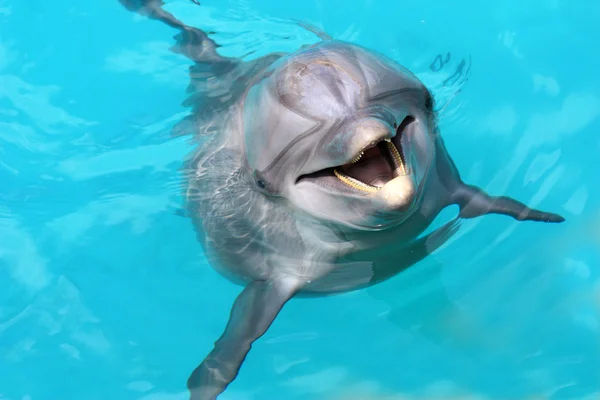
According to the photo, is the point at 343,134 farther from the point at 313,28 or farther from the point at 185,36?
the point at 313,28

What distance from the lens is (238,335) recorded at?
5.22 meters

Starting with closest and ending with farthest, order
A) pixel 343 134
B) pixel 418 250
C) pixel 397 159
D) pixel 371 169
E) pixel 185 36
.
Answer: pixel 343 134 → pixel 397 159 → pixel 371 169 → pixel 418 250 → pixel 185 36

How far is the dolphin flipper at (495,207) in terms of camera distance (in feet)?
18.9

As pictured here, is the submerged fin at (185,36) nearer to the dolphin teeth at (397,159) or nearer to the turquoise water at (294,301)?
the turquoise water at (294,301)

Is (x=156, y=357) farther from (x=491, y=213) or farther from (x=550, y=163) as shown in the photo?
(x=550, y=163)

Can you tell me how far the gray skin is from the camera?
4168mm

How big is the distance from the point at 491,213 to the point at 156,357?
3138 millimetres

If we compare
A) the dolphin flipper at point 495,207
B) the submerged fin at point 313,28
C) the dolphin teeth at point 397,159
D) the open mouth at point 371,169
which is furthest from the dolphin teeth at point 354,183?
the submerged fin at point 313,28

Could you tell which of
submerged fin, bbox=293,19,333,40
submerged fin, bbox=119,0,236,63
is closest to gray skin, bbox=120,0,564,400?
submerged fin, bbox=119,0,236,63

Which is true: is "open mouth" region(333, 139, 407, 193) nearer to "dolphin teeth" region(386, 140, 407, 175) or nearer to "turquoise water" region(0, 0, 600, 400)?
"dolphin teeth" region(386, 140, 407, 175)

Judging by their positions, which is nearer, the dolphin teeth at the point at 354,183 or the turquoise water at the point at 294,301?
the dolphin teeth at the point at 354,183

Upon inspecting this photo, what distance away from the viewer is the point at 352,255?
5.26m

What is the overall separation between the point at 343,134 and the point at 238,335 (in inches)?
80.0

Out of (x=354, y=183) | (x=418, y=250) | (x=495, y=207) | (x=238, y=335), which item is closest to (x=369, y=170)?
(x=354, y=183)
